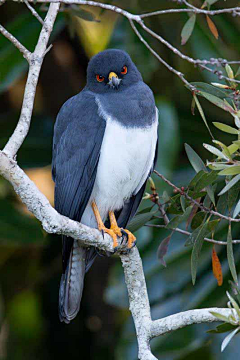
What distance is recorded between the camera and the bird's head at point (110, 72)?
3510 millimetres

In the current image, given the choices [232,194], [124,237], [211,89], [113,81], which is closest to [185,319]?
[232,194]

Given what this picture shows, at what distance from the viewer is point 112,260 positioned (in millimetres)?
5367

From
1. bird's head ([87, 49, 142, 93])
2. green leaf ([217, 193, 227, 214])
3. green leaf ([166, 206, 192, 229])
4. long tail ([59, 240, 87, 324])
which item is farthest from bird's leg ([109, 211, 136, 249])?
bird's head ([87, 49, 142, 93])

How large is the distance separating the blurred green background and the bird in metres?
0.53

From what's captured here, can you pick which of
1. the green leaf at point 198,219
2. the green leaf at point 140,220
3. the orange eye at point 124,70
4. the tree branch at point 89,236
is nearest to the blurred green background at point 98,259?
the green leaf at point 140,220

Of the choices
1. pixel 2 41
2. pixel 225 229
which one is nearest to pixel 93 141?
pixel 225 229

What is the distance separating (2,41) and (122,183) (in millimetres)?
1708

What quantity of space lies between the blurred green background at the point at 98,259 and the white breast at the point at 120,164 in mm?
389

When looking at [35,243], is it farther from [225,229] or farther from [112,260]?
[225,229]

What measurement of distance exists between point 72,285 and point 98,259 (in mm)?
1777

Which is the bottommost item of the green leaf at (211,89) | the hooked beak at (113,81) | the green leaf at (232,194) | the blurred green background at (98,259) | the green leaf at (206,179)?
the blurred green background at (98,259)

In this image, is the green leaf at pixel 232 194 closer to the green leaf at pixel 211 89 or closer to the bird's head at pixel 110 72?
the green leaf at pixel 211 89

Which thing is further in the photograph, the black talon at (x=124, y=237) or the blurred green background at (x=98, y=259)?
the blurred green background at (x=98, y=259)

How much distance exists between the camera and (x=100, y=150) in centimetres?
336
